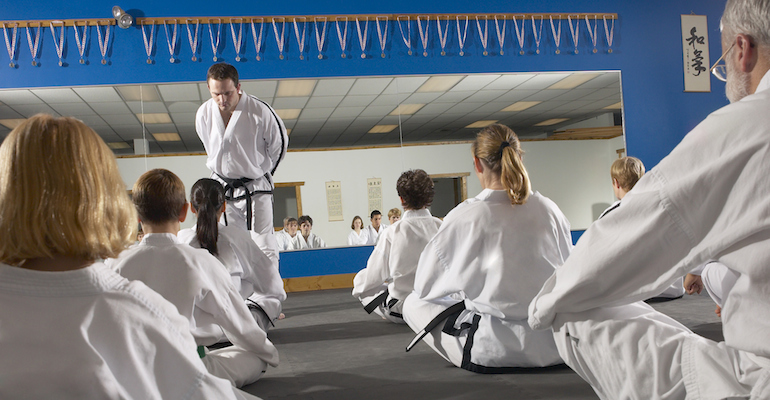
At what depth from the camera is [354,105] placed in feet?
19.3

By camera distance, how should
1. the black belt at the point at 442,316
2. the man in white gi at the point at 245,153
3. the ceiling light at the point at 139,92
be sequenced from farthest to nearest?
the ceiling light at the point at 139,92
the man in white gi at the point at 245,153
the black belt at the point at 442,316

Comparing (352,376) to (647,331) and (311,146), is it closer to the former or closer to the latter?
(647,331)

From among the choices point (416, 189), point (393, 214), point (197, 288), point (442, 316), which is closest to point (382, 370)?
point (442, 316)

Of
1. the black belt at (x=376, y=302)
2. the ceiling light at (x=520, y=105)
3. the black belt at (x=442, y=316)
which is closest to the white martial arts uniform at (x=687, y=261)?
the black belt at (x=442, y=316)

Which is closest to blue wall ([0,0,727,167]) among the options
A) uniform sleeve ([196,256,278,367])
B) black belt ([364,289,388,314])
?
black belt ([364,289,388,314])

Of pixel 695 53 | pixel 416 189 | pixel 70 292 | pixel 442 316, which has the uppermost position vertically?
pixel 695 53

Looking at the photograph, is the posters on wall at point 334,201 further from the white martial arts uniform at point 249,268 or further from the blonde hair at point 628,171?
the blonde hair at point 628,171

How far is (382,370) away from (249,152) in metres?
1.99

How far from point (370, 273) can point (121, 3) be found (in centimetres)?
382

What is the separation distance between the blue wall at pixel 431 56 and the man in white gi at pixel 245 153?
166 cm

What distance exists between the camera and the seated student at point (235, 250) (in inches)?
105

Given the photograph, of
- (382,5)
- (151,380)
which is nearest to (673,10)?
(382,5)

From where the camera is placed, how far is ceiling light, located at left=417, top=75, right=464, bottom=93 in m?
5.73

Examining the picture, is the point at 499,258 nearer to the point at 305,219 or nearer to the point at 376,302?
the point at 376,302
